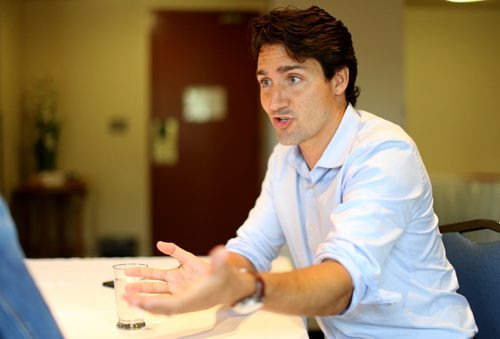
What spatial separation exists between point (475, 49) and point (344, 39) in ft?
2.86

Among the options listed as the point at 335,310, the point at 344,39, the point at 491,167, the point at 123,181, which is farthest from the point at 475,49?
the point at 123,181

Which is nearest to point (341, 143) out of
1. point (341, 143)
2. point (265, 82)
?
point (341, 143)

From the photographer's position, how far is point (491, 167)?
7.85 ft

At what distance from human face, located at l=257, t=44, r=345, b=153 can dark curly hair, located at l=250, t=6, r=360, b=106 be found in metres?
0.02

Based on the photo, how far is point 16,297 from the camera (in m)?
1.01

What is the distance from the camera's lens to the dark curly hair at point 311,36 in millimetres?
1687

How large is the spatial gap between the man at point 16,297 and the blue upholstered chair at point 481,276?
42.0 inches

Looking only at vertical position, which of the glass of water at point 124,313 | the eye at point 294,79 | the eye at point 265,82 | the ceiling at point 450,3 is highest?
the ceiling at point 450,3

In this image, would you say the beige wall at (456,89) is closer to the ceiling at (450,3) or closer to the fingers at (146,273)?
the ceiling at (450,3)

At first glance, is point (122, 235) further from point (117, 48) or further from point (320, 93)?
point (320, 93)

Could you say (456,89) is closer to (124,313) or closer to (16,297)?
(124,313)

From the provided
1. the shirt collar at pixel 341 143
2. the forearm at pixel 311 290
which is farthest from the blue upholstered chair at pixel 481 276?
the forearm at pixel 311 290

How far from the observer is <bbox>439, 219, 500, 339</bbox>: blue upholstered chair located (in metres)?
1.69

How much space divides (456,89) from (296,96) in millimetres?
967
